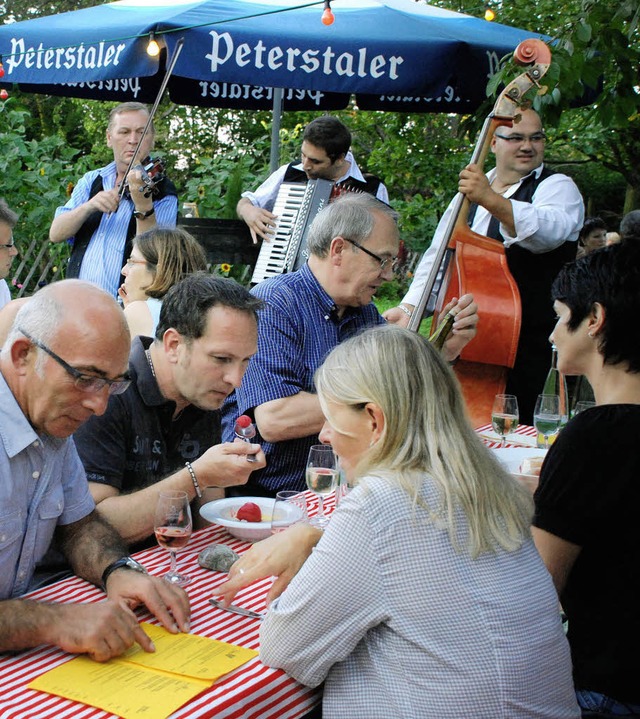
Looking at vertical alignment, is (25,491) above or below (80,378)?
below

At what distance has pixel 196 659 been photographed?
177 centimetres

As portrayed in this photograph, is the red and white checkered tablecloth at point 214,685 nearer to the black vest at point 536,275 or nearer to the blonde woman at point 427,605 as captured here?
the blonde woman at point 427,605

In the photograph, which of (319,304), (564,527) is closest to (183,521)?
(564,527)

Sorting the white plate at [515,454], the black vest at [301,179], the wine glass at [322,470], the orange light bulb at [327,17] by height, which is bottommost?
the white plate at [515,454]

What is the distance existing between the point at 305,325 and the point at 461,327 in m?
0.78

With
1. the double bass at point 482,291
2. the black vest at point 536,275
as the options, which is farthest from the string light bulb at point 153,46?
the black vest at point 536,275

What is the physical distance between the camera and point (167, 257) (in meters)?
4.07

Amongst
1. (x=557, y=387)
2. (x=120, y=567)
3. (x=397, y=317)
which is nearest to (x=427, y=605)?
(x=120, y=567)

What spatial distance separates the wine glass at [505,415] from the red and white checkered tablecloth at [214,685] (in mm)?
1718

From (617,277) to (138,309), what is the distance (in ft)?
7.36

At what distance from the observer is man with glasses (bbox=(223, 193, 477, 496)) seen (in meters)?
3.39

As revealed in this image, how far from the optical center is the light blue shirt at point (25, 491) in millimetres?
2025

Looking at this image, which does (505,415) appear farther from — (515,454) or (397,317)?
(397,317)

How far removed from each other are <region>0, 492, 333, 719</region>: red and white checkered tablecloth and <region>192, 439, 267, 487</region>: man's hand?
0.34m
